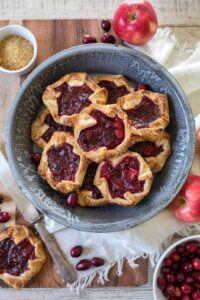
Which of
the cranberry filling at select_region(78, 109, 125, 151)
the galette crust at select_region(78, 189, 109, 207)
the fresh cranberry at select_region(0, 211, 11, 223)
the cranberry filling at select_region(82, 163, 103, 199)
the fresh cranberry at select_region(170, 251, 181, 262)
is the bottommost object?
the fresh cranberry at select_region(170, 251, 181, 262)

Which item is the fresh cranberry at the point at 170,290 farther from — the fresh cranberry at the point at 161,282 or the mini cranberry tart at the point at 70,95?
the mini cranberry tart at the point at 70,95

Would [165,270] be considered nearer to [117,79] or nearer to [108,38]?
[117,79]

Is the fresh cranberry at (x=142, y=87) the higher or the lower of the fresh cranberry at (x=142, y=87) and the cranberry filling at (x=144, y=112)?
the higher

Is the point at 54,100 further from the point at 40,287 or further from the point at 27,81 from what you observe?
the point at 40,287

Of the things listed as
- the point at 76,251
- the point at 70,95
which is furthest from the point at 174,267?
the point at 70,95

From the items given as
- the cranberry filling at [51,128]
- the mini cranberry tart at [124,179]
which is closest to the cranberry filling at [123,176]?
the mini cranberry tart at [124,179]

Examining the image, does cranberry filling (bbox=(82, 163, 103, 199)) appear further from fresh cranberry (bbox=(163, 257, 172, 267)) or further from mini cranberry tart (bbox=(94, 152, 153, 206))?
fresh cranberry (bbox=(163, 257, 172, 267))

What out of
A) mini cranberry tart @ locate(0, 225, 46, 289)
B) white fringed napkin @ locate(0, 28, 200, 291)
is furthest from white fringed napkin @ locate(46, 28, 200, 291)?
mini cranberry tart @ locate(0, 225, 46, 289)
